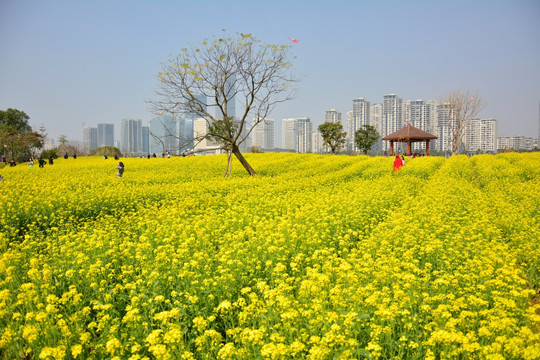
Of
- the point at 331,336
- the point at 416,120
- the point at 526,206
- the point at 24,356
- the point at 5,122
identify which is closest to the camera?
the point at 331,336

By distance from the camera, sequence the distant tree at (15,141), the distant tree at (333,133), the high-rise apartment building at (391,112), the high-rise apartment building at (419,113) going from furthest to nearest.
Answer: the high-rise apartment building at (391,112), the high-rise apartment building at (419,113), the distant tree at (333,133), the distant tree at (15,141)

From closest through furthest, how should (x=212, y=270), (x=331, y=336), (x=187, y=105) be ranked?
(x=331, y=336) → (x=212, y=270) → (x=187, y=105)

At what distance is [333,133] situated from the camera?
82.0 meters

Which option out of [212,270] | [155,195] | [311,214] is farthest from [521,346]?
[155,195]

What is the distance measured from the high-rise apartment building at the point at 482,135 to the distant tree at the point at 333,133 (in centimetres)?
12879

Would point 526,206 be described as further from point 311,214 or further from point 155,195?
point 155,195

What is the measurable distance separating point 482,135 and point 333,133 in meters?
143

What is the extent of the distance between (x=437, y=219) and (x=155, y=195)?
1196 centimetres

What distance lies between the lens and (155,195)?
16.0 meters

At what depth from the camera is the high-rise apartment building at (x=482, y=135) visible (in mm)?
181500

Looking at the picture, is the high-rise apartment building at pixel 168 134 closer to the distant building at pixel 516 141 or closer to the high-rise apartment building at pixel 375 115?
the high-rise apartment building at pixel 375 115

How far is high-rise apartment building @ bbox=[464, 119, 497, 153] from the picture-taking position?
181500 mm

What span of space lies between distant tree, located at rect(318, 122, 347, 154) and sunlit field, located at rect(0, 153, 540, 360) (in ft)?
224

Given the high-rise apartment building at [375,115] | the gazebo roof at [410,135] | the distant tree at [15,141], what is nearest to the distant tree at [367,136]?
the gazebo roof at [410,135]
